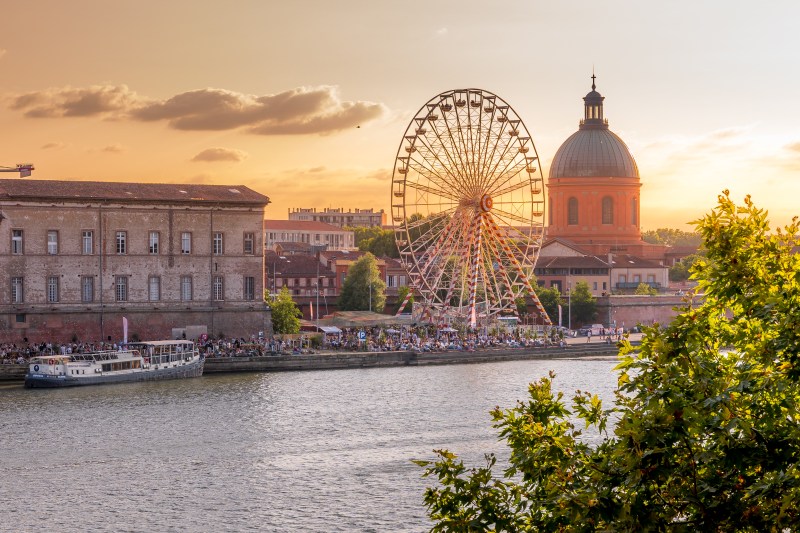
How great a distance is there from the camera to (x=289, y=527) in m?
28.4

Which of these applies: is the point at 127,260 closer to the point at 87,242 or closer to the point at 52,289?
the point at 87,242

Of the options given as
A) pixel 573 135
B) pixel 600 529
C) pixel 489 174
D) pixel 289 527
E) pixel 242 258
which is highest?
pixel 573 135

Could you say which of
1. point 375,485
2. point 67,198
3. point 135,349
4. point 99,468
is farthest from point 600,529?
point 67,198

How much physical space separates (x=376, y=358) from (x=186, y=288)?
10681 millimetres

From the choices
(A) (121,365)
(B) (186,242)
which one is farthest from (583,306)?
(A) (121,365)

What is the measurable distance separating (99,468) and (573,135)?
95810 mm

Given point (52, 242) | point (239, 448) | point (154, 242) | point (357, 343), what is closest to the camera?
point (239, 448)

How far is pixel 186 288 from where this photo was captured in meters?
69.9

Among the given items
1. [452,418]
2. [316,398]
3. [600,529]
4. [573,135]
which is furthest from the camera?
[573,135]

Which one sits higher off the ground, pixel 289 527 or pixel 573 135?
pixel 573 135

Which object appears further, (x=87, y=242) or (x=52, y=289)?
(x=87, y=242)

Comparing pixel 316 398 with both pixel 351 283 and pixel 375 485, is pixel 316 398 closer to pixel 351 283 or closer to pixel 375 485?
Answer: pixel 375 485

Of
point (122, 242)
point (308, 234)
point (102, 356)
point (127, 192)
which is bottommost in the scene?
point (102, 356)

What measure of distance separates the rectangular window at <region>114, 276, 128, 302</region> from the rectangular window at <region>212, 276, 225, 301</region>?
15.7 ft
